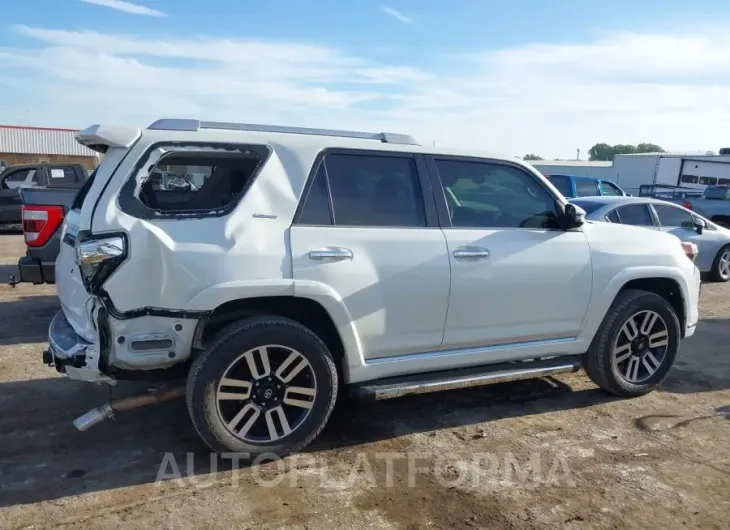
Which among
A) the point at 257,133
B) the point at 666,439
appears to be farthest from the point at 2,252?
the point at 666,439

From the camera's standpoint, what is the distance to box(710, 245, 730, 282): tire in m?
11.1

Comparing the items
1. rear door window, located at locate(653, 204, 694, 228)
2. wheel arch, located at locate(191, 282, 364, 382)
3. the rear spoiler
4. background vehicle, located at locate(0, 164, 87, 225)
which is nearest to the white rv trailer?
rear door window, located at locate(653, 204, 694, 228)

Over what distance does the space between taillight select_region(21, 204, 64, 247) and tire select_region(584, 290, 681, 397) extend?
515 centimetres

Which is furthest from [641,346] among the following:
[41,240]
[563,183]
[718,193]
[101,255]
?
[718,193]

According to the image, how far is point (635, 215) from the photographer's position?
31.9 feet

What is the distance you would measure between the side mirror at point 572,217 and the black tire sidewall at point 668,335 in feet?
2.69

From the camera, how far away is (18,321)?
725 centimetres

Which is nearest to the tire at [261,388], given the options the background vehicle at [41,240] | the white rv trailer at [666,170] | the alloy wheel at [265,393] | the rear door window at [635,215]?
the alloy wheel at [265,393]

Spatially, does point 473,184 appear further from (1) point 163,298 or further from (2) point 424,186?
(1) point 163,298

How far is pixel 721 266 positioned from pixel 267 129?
9.94 m

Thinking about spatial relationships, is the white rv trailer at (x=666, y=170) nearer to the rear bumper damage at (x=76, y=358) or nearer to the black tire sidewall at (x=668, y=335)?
the black tire sidewall at (x=668, y=335)

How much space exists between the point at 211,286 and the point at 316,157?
109 centimetres

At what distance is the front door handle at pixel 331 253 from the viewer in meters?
3.87

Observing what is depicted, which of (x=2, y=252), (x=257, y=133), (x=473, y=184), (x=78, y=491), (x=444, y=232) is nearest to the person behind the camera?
(x=78, y=491)
